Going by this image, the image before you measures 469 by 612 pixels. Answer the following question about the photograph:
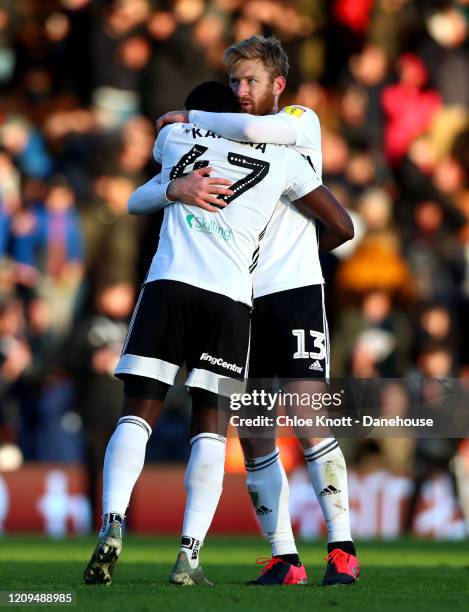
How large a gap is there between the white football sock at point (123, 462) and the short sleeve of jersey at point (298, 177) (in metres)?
1.28

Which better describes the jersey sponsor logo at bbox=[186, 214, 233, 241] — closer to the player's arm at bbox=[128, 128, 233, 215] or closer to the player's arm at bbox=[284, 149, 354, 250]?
the player's arm at bbox=[128, 128, 233, 215]

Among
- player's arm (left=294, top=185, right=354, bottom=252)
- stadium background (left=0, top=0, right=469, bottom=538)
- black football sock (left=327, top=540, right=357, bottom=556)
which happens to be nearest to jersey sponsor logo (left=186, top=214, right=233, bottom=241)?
player's arm (left=294, top=185, right=354, bottom=252)

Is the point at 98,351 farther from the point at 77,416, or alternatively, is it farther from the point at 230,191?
the point at 230,191

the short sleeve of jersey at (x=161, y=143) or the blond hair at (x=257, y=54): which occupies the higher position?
the blond hair at (x=257, y=54)

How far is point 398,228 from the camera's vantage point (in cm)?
1656

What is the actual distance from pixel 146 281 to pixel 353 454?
7287 millimetres

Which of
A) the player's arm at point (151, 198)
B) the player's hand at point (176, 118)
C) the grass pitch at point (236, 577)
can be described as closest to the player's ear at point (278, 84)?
the player's hand at point (176, 118)

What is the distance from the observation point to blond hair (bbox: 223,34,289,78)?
7055mm

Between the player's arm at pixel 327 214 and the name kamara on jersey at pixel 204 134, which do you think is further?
the player's arm at pixel 327 214

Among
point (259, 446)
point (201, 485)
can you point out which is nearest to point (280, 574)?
point (259, 446)

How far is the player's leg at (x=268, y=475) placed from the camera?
7273 millimetres

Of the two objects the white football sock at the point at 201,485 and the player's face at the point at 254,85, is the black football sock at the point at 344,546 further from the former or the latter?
the player's face at the point at 254,85

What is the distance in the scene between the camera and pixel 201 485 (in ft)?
22.3

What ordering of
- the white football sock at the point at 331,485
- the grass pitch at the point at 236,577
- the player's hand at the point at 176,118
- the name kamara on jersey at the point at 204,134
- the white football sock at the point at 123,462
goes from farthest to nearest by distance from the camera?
the white football sock at the point at 331,485, the player's hand at the point at 176,118, the name kamara on jersey at the point at 204,134, the white football sock at the point at 123,462, the grass pitch at the point at 236,577
